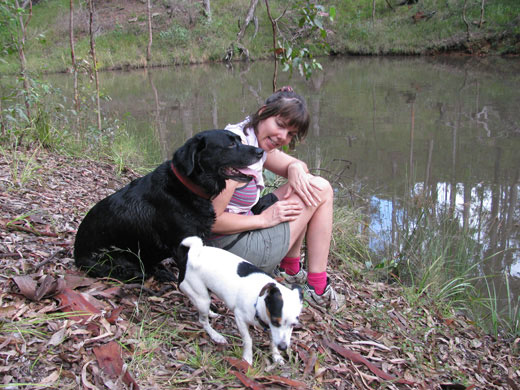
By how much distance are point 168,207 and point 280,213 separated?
2.35 ft

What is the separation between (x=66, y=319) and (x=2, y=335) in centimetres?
27

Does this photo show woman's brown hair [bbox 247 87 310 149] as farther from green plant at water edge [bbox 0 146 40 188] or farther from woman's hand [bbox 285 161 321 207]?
green plant at water edge [bbox 0 146 40 188]

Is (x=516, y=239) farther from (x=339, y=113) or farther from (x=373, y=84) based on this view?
(x=373, y=84)

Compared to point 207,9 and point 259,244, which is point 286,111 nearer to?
point 259,244

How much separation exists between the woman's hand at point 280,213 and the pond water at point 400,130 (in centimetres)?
175

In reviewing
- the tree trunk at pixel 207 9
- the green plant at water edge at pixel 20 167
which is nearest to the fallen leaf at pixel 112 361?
the green plant at water edge at pixel 20 167

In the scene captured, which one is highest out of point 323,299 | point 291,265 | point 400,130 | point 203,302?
point 203,302

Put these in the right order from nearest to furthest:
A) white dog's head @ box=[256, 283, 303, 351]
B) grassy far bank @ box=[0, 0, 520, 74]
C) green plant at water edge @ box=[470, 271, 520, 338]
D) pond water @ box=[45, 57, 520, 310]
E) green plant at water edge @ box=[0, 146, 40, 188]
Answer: white dog's head @ box=[256, 283, 303, 351] → green plant at water edge @ box=[470, 271, 520, 338] → green plant at water edge @ box=[0, 146, 40, 188] → pond water @ box=[45, 57, 520, 310] → grassy far bank @ box=[0, 0, 520, 74]

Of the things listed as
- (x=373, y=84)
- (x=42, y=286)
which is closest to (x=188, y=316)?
(x=42, y=286)

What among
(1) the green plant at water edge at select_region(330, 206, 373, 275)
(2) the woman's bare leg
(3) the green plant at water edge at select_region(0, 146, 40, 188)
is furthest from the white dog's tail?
(3) the green plant at water edge at select_region(0, 146, 40, 188)

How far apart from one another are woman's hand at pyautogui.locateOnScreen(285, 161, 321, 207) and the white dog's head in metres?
0.90

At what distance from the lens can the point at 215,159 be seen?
239 centimetres

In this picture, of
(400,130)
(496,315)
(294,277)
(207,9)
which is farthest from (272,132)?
(207,9)

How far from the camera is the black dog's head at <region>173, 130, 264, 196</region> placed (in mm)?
2377
